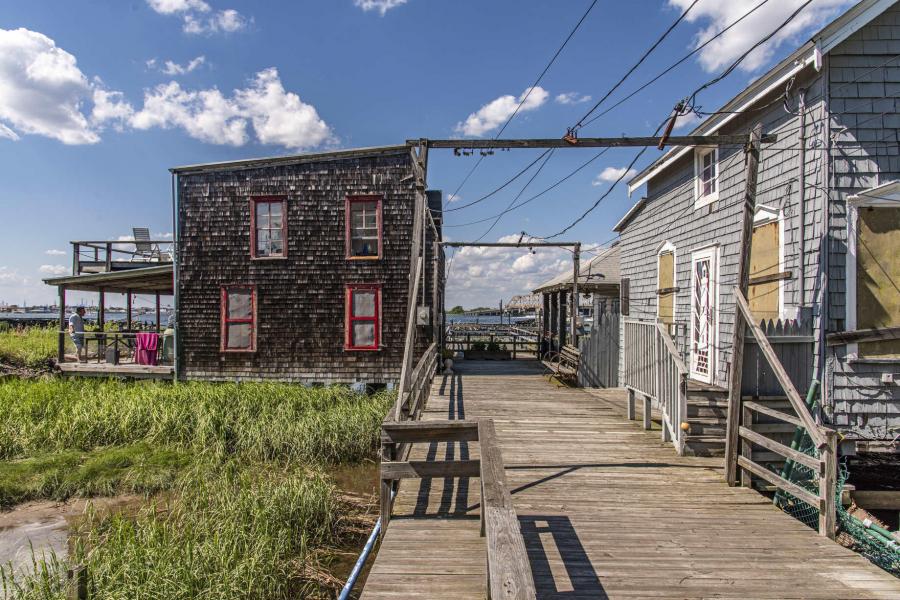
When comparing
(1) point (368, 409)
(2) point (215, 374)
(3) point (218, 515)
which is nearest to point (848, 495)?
(3) point (218, 515)

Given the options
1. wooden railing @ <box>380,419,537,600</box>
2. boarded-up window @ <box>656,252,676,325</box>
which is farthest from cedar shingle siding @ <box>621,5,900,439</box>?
wooden railing @ <box>380,419,537,600</box>

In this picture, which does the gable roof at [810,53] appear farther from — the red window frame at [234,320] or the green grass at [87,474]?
the red window frame at [234,320]

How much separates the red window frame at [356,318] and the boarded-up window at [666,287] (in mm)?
7604

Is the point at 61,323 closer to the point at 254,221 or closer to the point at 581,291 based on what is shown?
the point at 254,221

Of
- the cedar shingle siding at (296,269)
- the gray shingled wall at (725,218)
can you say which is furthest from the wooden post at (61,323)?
the gray shingled wall at (725,218)

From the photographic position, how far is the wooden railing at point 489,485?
2.36 m

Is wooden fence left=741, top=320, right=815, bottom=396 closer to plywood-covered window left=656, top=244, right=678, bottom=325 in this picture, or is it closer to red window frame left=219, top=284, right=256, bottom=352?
plywood-covered window left=656, top=244, right=678, bottom=325

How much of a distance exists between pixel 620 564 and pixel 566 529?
0.69m

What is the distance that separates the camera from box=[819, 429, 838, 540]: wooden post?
14.6 ft

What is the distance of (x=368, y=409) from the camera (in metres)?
11.9

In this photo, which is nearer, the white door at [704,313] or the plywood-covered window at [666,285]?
the white door at [704,313]

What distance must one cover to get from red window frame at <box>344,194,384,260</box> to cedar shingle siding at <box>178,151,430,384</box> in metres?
0.14

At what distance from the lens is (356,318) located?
50.1 feet

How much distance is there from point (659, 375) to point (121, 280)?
16.7 m
